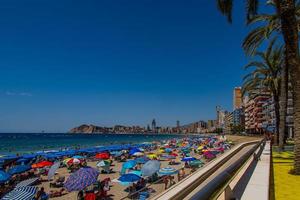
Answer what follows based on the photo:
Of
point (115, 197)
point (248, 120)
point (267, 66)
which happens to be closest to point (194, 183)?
point (115, 197)

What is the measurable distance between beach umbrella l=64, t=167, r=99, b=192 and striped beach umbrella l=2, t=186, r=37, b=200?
2.09 m

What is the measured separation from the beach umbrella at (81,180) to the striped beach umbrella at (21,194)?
2091mm

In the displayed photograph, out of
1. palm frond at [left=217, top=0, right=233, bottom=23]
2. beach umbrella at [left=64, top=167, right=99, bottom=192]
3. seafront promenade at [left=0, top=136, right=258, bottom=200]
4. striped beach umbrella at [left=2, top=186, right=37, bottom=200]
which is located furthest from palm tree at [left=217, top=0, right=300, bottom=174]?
striped beach umbrella at [left=2, top=186, right=37, bottom=200]

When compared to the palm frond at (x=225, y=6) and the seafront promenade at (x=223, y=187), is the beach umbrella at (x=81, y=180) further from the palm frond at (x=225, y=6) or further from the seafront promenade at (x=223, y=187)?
the palm frond at (x=225, y=6)

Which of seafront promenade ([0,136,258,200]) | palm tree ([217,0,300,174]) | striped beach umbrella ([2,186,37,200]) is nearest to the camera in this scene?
seafront promenade ([0,136,258,200])

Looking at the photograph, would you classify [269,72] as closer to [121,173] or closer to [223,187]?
[121,173]

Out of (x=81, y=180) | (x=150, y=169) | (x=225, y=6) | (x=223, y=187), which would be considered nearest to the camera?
(x=223, y=187)

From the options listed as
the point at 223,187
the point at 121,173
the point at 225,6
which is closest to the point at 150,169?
the point at 121,173

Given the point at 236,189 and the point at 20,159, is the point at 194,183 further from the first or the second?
the point at 20,159

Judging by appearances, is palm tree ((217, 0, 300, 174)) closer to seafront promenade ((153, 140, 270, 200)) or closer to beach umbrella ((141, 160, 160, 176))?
seafront promenade ((153, 140, 270, 200))

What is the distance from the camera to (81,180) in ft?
56.3

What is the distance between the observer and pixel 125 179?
1847 centimetres

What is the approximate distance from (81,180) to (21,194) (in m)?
3.44

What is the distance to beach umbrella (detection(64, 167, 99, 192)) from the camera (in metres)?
16.8
